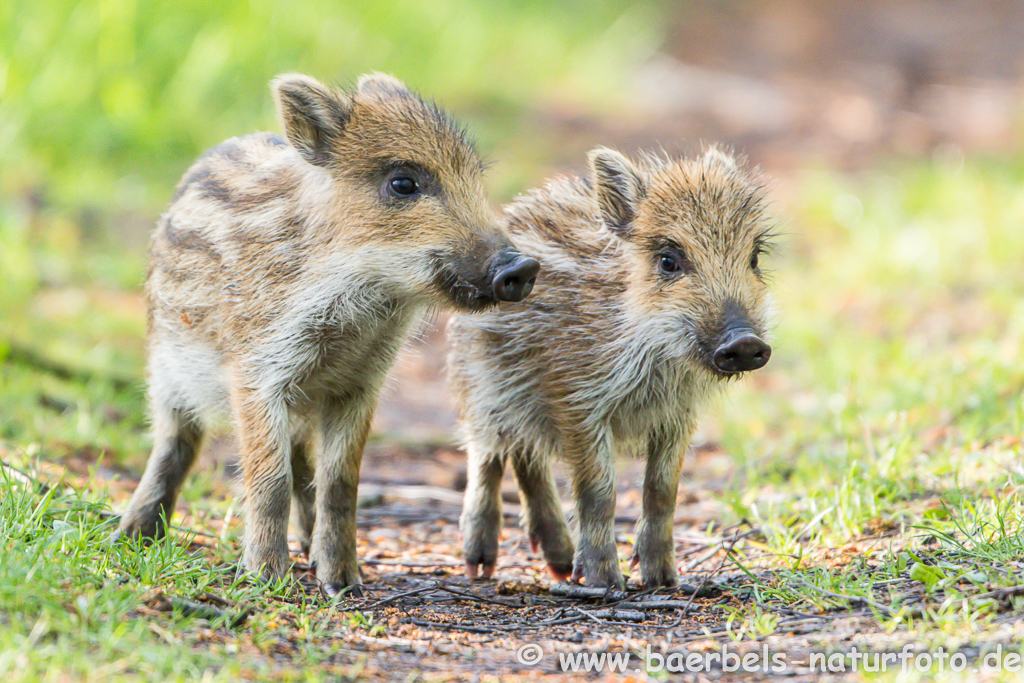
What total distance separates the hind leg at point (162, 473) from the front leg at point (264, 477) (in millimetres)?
487

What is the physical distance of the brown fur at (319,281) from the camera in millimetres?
4430

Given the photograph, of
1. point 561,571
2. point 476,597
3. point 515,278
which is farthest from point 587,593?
point 515,278

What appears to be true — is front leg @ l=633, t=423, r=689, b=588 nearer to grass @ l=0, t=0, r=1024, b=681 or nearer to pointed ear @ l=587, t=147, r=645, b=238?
grass @ l=0, t=0, r=1024, b=681

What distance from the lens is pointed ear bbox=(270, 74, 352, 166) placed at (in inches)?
177

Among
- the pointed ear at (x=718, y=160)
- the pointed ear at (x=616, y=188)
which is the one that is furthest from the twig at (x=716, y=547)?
the pointed ear at (x=718, y=160)

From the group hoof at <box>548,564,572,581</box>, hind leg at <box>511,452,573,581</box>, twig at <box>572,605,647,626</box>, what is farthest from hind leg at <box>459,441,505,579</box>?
twig at <box>572,605,647,626</box>

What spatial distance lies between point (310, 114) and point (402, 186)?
1.59 feet

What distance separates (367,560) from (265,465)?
3.18 ft

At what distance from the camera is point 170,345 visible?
4.88 m

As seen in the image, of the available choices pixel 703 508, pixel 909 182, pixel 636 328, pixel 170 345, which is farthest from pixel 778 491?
pixel 909 182

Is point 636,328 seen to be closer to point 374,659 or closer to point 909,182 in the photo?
point 374,659

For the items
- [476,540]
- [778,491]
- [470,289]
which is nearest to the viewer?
[470,289]

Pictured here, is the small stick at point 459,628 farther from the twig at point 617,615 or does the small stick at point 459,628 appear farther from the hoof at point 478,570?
the hoof at point 478,570

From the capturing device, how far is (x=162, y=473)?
15.9 ft
